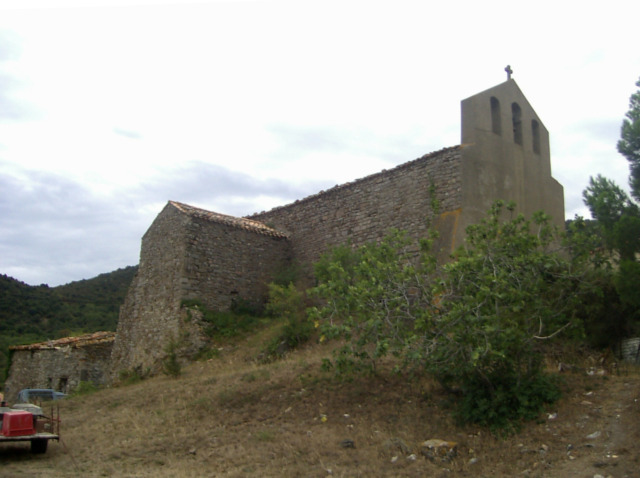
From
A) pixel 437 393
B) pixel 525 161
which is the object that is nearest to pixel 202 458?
pixel 437 393

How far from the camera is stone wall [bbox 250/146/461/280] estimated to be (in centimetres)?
1486

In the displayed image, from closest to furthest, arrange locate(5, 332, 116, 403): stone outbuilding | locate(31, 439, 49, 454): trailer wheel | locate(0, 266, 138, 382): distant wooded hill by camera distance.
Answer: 1. locate(31, 439, 49, 454): trailer wheel
2. locate(5, 332, 116, 403): stone outbuilding
3. locate(0, 266, 138, 382): distant wooded hill

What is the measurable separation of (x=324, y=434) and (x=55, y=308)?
106 feet

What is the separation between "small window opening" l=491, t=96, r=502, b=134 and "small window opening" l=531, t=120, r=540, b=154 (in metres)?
1.70

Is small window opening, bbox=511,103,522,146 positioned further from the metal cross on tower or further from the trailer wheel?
the trailer wheel

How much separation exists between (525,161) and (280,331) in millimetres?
7832

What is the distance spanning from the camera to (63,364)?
20531mm

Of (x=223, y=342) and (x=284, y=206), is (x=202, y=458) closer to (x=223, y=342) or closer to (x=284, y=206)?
(x=223, y=342)

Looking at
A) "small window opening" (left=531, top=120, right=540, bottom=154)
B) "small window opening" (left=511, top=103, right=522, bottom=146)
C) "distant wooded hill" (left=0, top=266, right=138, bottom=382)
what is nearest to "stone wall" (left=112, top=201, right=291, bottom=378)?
"small window opening" (left=511, top=103, right=522, bottom=146)

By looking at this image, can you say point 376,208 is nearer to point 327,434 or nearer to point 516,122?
point 516,122

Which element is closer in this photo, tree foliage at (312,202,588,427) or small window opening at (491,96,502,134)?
tree foliage at (312,202,588,427)

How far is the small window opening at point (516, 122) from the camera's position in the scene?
16.0 m

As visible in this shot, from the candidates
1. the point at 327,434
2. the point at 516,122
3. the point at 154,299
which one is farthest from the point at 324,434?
the point at 516,122

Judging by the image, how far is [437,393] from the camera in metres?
9.52
